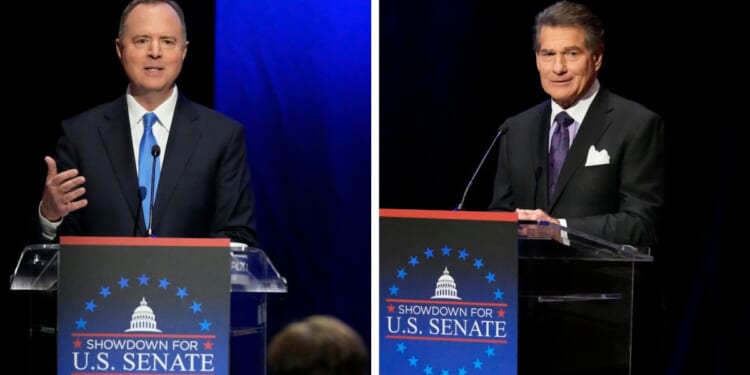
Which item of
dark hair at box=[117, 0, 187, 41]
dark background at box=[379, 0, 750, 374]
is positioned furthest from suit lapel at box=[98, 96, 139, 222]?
dark background at box=[379, 0, 750, 374]

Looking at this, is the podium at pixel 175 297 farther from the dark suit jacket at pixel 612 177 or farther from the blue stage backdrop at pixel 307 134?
the blue stage backdrop at pixel 307 134

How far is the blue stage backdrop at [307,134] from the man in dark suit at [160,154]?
0.66 metres

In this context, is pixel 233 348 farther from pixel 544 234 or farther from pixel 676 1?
pixel 676 1

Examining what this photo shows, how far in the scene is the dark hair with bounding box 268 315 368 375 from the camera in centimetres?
200

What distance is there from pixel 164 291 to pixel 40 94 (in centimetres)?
228

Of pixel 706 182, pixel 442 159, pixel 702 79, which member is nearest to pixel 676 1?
pixel 702 79

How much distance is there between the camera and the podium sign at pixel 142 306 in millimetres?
4117

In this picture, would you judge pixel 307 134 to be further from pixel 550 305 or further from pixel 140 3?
pixel 550 305

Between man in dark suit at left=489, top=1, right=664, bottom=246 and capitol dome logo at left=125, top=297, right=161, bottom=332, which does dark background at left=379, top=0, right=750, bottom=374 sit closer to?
man in dark suit at left=489, top=1, right=664, bottom=246

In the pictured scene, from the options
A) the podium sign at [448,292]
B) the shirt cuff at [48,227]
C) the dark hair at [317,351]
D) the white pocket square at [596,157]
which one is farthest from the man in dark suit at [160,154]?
the dark hair at [317,351]

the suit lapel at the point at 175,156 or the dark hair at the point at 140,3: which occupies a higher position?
the dark hair at the point at 140,3

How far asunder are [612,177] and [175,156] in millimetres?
1862

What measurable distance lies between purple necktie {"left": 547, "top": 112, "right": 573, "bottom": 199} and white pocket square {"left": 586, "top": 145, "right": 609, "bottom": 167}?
115mm

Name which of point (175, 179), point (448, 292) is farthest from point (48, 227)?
point (448, 292)
